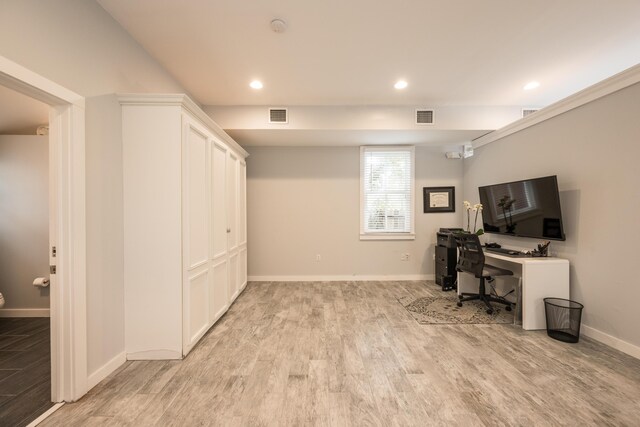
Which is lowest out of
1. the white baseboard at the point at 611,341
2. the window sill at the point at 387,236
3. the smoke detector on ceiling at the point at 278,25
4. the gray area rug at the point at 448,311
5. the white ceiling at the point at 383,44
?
the gray area rug at the point at 448,311

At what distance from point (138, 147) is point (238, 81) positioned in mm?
1508

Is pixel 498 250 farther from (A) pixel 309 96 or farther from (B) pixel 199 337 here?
(B) pixel 199 337

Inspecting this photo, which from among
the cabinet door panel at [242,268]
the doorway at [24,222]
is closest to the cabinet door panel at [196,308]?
the cabinet door panel at [242,268]

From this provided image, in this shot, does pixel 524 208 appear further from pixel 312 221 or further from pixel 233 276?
pixel 233 276

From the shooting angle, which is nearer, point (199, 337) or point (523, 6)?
point (523, 6)

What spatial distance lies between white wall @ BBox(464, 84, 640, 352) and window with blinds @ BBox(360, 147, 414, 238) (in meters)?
1.99

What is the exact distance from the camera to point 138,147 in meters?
2.19

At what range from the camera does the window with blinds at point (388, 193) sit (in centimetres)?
480

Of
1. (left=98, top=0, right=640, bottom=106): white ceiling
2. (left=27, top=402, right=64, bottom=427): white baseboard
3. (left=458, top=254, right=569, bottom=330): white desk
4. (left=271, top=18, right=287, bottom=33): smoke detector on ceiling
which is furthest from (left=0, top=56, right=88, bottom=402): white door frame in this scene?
(left=458, top=254, right=569, bottom=330): white desk

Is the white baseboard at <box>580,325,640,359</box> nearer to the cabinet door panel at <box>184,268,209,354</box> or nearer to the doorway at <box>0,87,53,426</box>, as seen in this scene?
the cabinet door panel at <box>184,268,209,354</box>

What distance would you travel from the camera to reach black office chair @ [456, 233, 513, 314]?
10.6 ft

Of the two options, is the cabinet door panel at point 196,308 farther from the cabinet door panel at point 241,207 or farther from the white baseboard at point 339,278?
the white baseboard at point 339,278

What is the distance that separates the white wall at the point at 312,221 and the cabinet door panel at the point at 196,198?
2074 millimetres

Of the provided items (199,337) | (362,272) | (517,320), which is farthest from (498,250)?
(199,337)
